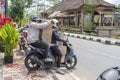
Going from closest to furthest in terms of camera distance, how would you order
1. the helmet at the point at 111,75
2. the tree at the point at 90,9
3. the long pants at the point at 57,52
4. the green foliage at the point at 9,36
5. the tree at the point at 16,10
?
1. the helmet at the point at 111,75
2. the long pants at the point at 57,52
3. the green foliage at the point at 9,36
4. the tree at the point at 16,10
5. the tree at the point at 90,9

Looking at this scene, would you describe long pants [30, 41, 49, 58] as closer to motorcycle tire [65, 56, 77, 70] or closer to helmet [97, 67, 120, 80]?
motorcycle tire [65, 56, 77, 70]

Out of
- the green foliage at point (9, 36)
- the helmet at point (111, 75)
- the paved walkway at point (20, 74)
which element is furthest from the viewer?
the green foliage at point (9, 36)

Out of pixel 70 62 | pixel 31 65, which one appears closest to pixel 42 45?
pixel 31 65

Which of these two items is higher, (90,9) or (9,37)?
(90,9)

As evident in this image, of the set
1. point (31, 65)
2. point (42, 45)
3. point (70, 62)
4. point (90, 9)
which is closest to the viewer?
point (42, 45)

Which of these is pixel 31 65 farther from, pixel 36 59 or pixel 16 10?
pixel 16 10

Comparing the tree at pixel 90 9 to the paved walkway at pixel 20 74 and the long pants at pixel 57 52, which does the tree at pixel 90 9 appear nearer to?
the long pants at pixel 57 52

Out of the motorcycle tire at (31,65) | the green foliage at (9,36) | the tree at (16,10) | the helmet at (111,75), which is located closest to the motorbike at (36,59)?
the motorcycle tire at (31,65)

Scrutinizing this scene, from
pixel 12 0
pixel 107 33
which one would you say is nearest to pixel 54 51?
pixel 107 33

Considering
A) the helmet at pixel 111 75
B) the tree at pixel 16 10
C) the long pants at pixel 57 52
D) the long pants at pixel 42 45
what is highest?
the tree at pixel 16 10

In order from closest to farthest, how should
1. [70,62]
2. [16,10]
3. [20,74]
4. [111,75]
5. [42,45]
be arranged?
[111,75]
[20,74]
[42,45]
[70,62]
[16,10]

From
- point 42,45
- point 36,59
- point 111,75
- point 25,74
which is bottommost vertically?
point 25,74

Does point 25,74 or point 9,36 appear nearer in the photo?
point 25,74

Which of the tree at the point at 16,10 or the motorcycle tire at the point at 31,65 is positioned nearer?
the motorcycle tire at the point at 31,65
